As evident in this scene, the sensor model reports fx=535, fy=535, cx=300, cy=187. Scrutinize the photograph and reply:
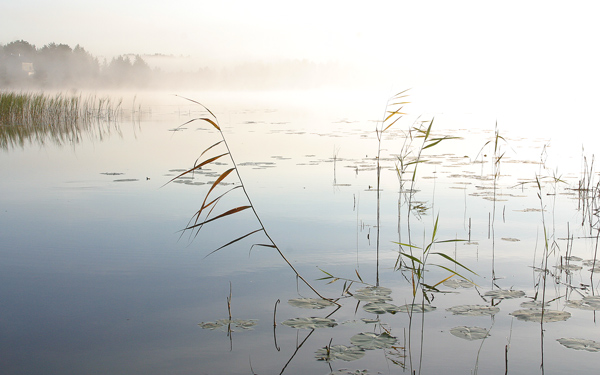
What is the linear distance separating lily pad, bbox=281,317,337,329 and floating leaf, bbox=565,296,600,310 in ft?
4.29

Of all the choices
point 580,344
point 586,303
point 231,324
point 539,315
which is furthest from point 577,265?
point 231,324

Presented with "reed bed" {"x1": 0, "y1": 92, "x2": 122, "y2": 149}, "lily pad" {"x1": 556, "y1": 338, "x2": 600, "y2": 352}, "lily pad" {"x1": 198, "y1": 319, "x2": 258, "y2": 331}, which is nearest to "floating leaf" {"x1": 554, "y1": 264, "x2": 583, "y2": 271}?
"lily pad" {"x1": 556, "y1": 338, "x2": 600, "y2": 352}

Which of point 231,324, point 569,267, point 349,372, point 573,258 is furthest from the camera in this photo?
point 573,258

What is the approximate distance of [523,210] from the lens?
517 cm

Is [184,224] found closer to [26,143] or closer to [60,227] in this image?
[60,227]

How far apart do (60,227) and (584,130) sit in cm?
1289

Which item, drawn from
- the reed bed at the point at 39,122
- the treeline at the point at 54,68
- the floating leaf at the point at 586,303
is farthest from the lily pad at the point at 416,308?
the treeline at the point at 54,68

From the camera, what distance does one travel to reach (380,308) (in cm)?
276

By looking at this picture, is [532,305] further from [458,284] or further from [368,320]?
[368,320]

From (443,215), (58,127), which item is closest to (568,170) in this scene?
(443,215)

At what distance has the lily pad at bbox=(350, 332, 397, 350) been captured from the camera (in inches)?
91.0

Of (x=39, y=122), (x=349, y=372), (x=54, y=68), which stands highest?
(x=54, y=68)

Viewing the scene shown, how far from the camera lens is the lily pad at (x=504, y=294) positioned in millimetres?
2934

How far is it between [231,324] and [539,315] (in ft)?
4.96
